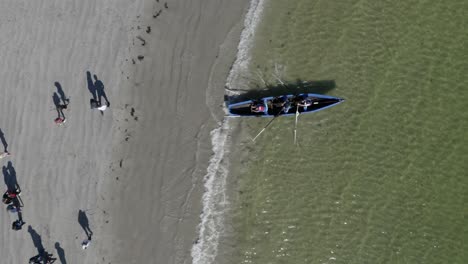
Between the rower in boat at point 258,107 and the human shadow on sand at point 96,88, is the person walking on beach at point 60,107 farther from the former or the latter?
the rower in boat at point 258,107

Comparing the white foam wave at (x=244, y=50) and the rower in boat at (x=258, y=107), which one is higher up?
the white foam wave at (x=244, y=50)

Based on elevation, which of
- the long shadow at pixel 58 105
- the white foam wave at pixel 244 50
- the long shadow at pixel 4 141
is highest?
the white foam wave at pixel 244 50

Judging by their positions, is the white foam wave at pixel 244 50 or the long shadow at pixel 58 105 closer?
the long shadow at pixel 58 105

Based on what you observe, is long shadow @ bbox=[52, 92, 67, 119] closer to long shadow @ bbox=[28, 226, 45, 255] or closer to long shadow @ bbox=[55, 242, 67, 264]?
long shadow @ bbox=[28, 226, 45, 255]

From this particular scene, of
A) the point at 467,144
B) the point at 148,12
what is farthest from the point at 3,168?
the point at 467,144

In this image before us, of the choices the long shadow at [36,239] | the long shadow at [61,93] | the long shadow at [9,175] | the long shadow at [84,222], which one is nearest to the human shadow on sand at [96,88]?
the long shadow at [61,93]

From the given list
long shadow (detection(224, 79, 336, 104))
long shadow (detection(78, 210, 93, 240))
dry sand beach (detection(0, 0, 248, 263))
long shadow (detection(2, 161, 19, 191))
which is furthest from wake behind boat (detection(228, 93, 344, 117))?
long shadow (detection(2, 161, 19, 191))
